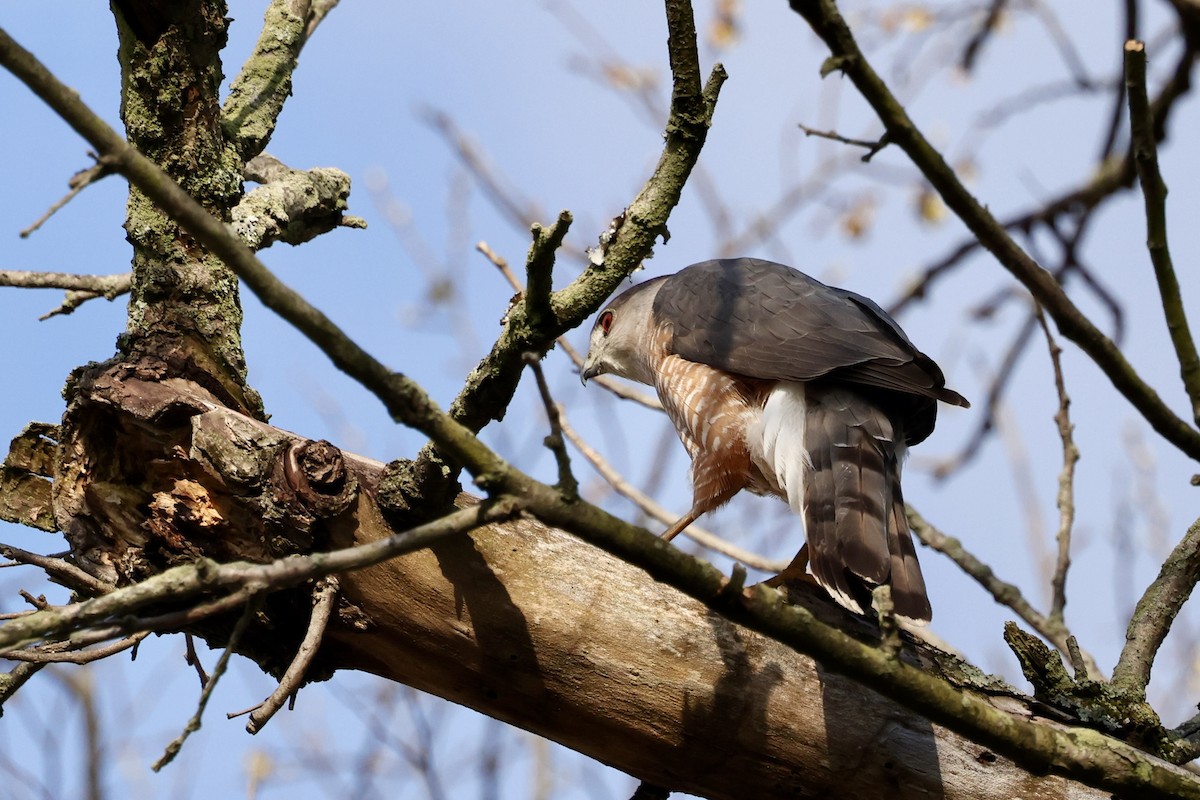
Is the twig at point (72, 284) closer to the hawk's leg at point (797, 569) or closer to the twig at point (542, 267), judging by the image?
the twig at point (542, 267)

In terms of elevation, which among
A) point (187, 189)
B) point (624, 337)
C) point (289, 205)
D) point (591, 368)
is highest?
point (624, 337)

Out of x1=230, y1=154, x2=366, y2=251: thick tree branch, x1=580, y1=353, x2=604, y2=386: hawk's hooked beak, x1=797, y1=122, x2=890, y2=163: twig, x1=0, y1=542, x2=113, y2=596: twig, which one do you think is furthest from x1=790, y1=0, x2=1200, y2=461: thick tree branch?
x1=580, y1=353, x2=604, y2=386: hawk's hooked beak

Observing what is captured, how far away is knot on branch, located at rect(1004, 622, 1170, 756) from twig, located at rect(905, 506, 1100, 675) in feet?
3.45

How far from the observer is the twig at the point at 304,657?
2346 mm

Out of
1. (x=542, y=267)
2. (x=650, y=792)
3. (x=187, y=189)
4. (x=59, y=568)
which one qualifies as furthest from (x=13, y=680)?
(x=542, y=267)

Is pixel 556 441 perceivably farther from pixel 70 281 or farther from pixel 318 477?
pixel 70 281

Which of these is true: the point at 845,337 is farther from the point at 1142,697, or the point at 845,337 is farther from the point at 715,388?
the point at 1142,697

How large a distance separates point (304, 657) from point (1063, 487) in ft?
9.73

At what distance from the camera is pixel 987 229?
2293 mm

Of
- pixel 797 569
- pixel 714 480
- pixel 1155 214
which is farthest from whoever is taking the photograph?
pixel 714 480

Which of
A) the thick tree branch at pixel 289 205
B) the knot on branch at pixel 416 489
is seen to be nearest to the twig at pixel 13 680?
the knot on branch at pixel 416 489

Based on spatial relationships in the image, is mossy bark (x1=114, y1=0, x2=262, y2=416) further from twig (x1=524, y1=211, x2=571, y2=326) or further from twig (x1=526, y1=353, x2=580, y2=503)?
twig (x1=526, y1=353, x2=580, y2=503)

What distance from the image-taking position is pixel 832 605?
3127mm

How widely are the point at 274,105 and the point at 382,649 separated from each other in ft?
7.05
